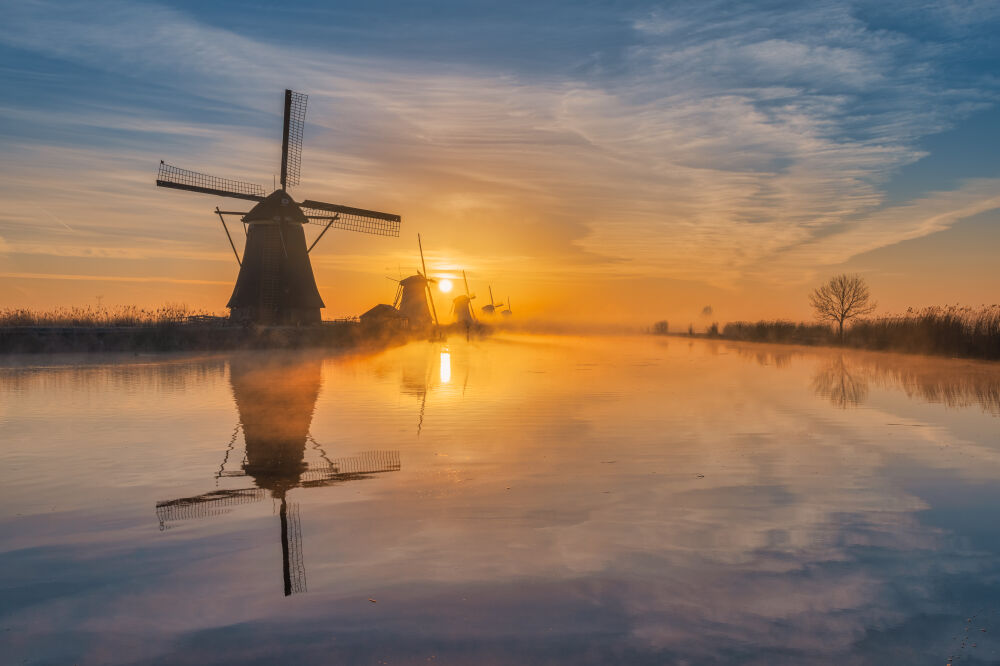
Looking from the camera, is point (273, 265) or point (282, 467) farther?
point (273, 265)

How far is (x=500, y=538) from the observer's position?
6.89 metres

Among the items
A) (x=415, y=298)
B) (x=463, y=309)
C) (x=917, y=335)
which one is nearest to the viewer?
(x=917, y=335)

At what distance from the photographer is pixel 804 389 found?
2150 centimetres

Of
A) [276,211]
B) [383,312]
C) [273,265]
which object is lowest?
[383,312]

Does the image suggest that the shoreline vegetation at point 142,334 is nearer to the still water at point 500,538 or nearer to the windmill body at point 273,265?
the windmill body at point 273,265

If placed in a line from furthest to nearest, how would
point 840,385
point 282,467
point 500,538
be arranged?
point 840,385 → point 282,467 → point 500,538

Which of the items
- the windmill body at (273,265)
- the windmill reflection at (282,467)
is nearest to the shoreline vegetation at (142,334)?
the windmill body at (273,265)

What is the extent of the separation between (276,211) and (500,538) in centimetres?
3891

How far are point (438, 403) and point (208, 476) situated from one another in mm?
8834

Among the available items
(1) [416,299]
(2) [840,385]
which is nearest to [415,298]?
(1) [416,299]

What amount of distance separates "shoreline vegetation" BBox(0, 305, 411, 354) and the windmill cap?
6.02m

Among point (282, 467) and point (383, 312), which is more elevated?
point (383, 312)

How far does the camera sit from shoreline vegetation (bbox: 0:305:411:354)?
3669cm

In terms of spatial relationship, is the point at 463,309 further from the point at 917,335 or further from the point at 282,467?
the point at 282,467
